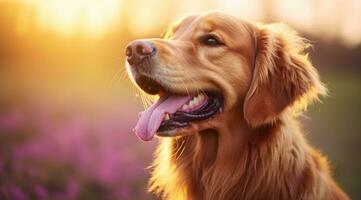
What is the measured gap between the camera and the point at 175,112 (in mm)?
3680

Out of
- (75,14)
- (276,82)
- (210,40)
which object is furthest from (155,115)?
(75,14)

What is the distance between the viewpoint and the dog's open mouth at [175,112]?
3.62 meters

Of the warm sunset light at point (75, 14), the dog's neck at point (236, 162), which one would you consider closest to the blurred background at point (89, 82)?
the warm sunset light at point (75, 14)

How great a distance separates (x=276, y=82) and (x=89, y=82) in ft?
9.31

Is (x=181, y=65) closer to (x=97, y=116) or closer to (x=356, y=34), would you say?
(x=97, y=116)

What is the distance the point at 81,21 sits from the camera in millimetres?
5793

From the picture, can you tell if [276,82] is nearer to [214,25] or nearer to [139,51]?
[214,25]

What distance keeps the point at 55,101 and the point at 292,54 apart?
9.04 ft

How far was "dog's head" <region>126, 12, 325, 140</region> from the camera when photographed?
3.62 meters

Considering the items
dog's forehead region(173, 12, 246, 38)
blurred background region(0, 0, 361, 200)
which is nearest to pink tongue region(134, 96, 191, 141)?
dog's forehead region(173, 12, 246, 38)

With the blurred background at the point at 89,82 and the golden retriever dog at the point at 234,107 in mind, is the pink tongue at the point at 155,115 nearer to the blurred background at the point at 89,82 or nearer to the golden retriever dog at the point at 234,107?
the golden retriever dog at the point at 234,107

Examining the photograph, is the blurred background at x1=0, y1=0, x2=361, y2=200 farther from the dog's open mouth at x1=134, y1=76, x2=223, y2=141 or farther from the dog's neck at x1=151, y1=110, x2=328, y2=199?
the dog's open mouth at x1=134, y1=76, x2=223, y2=141

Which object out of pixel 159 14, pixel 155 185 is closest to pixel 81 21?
pixel 159 14

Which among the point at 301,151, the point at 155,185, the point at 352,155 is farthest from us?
the point at 352,155
